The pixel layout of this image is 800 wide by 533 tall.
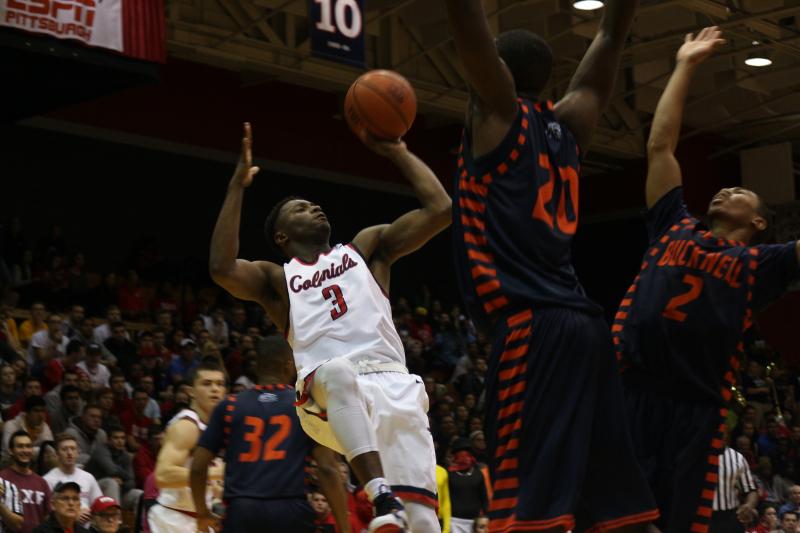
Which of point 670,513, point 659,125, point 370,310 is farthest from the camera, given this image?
point 370,310

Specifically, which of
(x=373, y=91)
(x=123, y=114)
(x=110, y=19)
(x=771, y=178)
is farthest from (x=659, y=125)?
(x=771, y=178)

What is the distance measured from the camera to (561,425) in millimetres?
3840

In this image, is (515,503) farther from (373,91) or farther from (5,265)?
(5,265)

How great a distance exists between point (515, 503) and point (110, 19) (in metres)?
10.6

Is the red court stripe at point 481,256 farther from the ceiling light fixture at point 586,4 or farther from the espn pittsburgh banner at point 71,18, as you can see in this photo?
the ceiling light fixture at point 586,4

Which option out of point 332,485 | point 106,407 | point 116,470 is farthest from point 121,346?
point 332,485

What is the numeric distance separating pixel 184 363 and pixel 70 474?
15.0ft

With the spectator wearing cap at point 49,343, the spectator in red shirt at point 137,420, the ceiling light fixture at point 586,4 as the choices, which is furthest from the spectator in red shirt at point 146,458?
the ceiling light fixture at point 586,4

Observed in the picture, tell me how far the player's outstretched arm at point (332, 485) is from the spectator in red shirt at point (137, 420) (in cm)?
691

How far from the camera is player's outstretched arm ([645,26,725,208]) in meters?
5.19

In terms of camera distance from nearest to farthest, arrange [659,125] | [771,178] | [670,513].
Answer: [670,513], [659,125], [771,178]

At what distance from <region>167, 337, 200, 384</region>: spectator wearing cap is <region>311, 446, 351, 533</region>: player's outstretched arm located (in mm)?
8645

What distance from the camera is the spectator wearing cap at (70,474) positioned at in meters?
10.9

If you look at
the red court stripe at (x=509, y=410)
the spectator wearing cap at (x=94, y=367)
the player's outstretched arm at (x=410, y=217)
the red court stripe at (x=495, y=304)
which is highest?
the spectator wearing cap at (x=94, y=367)
